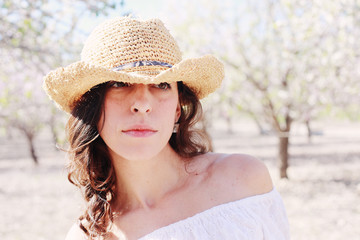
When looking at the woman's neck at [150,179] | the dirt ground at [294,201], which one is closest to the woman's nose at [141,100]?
the woman's neck at [150,179]

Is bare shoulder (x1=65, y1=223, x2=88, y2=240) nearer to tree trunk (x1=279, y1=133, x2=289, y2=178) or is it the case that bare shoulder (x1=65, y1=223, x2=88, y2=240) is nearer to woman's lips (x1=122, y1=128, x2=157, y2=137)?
woman's lips (x1=122, y1=128, x2=157, y2=137)

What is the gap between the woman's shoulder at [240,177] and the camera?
62.6 inches

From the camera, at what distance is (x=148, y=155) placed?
4.80ft

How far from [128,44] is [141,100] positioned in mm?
249

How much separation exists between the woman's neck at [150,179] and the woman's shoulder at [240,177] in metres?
0.19

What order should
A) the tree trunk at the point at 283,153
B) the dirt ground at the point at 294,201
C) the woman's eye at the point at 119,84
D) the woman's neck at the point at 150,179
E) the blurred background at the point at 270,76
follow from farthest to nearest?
the tree trunk at the point at 283,153, the dirt ground at the point at 294,201, the blurred background at the point at 270,76, the woman's neck at the point at 150,179, the woman's eye at the point at 119,84

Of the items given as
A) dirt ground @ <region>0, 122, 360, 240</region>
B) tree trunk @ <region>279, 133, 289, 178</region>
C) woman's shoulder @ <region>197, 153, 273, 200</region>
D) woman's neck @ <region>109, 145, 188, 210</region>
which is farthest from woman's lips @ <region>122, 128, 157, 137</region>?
tree trunk @ <region>279, 133, 289, 178</region>

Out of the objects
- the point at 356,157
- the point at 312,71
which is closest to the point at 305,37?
the point at 312,71

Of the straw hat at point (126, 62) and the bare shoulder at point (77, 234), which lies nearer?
the straw hat at point (126, 62)

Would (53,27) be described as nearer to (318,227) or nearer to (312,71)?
(318,227)

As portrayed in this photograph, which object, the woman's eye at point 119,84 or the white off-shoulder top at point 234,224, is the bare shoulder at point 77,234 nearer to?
the white off-shoulder top at point 234,224

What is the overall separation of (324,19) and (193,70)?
659cm

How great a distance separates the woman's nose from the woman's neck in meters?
0.37

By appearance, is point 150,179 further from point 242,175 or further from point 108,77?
point 108,77
